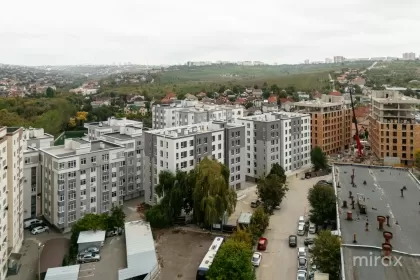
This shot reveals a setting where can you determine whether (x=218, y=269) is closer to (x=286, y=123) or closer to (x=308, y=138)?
(x=286, y=123)

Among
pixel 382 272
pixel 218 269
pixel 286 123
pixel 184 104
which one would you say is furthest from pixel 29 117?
pixel 382 272

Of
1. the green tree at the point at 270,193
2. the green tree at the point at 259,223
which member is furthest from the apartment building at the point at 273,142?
the green tree at the point at 259,223

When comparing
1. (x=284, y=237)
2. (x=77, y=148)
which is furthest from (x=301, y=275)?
(x=77, y=148)

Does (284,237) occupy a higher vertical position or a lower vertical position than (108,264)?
higher

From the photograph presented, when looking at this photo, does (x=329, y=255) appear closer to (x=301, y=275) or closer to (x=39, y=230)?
(x=301, y=275)

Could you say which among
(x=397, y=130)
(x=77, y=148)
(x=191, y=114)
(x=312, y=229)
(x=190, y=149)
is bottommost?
(x=312, y=229)

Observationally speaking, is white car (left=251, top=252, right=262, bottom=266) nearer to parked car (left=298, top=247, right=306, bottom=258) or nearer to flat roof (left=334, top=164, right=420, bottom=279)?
parked car (left=298, top=247, right=306, bottom=258)

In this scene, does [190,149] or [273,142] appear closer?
[190,149]
